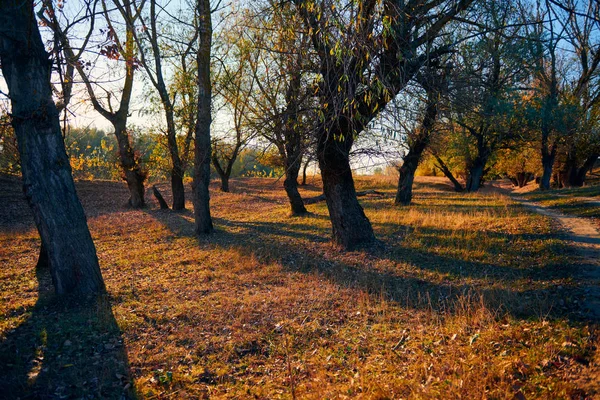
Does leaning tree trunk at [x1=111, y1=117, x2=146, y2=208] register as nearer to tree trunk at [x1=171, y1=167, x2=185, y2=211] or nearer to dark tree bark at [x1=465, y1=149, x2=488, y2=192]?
tree trunk at [x1=171, y1=167, x2=185, y2=211]

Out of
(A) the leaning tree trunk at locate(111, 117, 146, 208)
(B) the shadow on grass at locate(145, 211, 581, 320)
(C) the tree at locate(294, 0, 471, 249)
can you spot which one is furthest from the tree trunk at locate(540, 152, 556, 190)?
(A) the leaning tree trunk at locate(111, 117, 146, 208)

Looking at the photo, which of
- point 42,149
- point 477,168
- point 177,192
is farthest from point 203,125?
point 477,168

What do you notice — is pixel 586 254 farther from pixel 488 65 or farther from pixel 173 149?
pixel 173 149

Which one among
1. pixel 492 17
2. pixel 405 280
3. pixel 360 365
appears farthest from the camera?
pixel 405 280

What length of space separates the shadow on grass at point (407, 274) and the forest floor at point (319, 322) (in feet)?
0.14

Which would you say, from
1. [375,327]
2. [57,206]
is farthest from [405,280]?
[57,206]

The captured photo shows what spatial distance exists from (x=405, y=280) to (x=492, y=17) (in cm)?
516

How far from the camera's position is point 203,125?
38.1ft

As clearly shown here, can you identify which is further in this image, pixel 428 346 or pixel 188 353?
pixel 188 353

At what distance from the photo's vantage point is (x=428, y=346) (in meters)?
4.50

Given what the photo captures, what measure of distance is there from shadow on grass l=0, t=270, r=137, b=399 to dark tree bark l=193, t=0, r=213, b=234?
6152 mm

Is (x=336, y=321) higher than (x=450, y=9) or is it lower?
lower

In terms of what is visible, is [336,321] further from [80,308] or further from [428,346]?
[80,308]

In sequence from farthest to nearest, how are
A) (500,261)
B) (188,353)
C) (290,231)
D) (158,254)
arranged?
(290,231) < (158,254) < (500,261) < (188,353)
